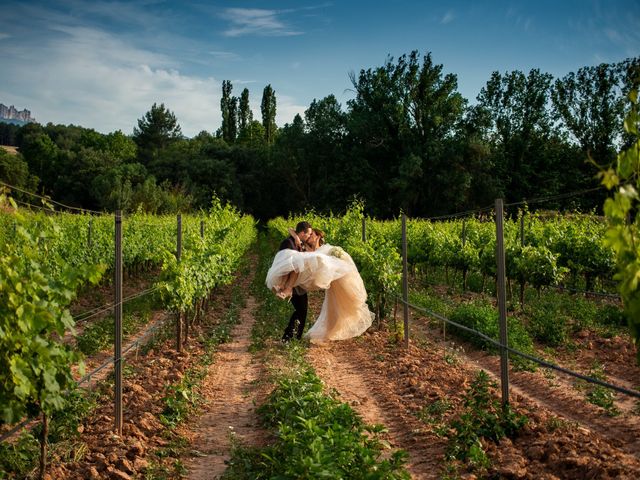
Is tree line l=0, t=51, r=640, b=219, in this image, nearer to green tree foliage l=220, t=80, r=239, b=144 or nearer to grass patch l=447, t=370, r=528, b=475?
green tree foliage l=220, t=80, r=239, b=144

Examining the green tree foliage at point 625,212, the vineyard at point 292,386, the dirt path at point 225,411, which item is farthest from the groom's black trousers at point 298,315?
the green tree foliage at point 625,212

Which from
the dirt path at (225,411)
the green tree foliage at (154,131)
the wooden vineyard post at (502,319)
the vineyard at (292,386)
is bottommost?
the dirt path at (225,411)

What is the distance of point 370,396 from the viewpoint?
6906 millimetres

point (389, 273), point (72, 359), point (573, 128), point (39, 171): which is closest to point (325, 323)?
point (389, 273)

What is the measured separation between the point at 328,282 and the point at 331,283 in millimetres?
669

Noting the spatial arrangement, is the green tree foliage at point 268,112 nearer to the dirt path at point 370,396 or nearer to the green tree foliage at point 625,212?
the dirt path at point 370,396

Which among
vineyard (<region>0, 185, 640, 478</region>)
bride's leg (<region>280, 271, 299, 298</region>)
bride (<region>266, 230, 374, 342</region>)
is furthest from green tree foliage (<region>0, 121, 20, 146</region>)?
bride's leg (<region>280, 271, 299, 298</region>)

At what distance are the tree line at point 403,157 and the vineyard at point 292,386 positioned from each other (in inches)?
1211

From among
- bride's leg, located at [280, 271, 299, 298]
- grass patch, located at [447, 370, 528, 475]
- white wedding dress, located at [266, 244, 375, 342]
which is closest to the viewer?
grass patch, located at [447, 370, 528, 475]

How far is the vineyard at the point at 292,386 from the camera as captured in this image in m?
4.08

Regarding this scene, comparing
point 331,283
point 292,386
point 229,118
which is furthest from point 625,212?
point 229,118

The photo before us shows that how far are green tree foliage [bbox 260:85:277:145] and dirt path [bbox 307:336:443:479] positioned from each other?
59576 millimetres

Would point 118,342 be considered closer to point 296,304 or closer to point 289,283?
point 289,283

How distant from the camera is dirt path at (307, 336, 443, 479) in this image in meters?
5.11
